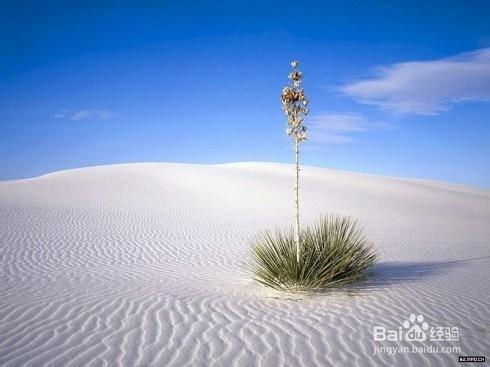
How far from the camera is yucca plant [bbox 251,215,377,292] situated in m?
5.96

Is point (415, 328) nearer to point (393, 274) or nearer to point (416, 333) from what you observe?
point (416, 333)

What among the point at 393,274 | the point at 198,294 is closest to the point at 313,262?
the point at 198,294

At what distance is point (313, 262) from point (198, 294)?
2108 mm

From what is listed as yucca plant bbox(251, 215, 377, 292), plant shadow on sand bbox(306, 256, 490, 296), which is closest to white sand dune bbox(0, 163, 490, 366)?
plant shadow on sand bbox(306, 256, 490, 296)

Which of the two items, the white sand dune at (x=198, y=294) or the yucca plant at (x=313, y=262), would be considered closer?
the white sand dune at (x=198, y=294)

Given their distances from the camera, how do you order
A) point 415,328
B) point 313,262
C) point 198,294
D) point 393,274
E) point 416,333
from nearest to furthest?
point 416,333
point 415,328
point 313,262
point 198,294
point 393,274

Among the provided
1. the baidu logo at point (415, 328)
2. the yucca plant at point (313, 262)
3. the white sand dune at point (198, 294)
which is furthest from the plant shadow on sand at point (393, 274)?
the baidu logo at point (415, 328)

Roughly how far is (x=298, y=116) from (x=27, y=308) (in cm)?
526

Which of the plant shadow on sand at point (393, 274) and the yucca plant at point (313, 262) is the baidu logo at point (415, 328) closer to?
the plant shadow on sand at point (393, 274)

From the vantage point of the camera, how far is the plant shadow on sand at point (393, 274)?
6.20 meters

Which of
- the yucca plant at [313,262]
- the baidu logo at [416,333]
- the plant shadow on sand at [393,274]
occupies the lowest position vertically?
the baidu logo at [416,333]

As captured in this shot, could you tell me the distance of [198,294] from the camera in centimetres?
625

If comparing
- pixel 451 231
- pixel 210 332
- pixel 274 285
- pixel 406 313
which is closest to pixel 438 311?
pixel 406 313

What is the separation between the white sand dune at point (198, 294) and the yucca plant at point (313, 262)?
28cm
